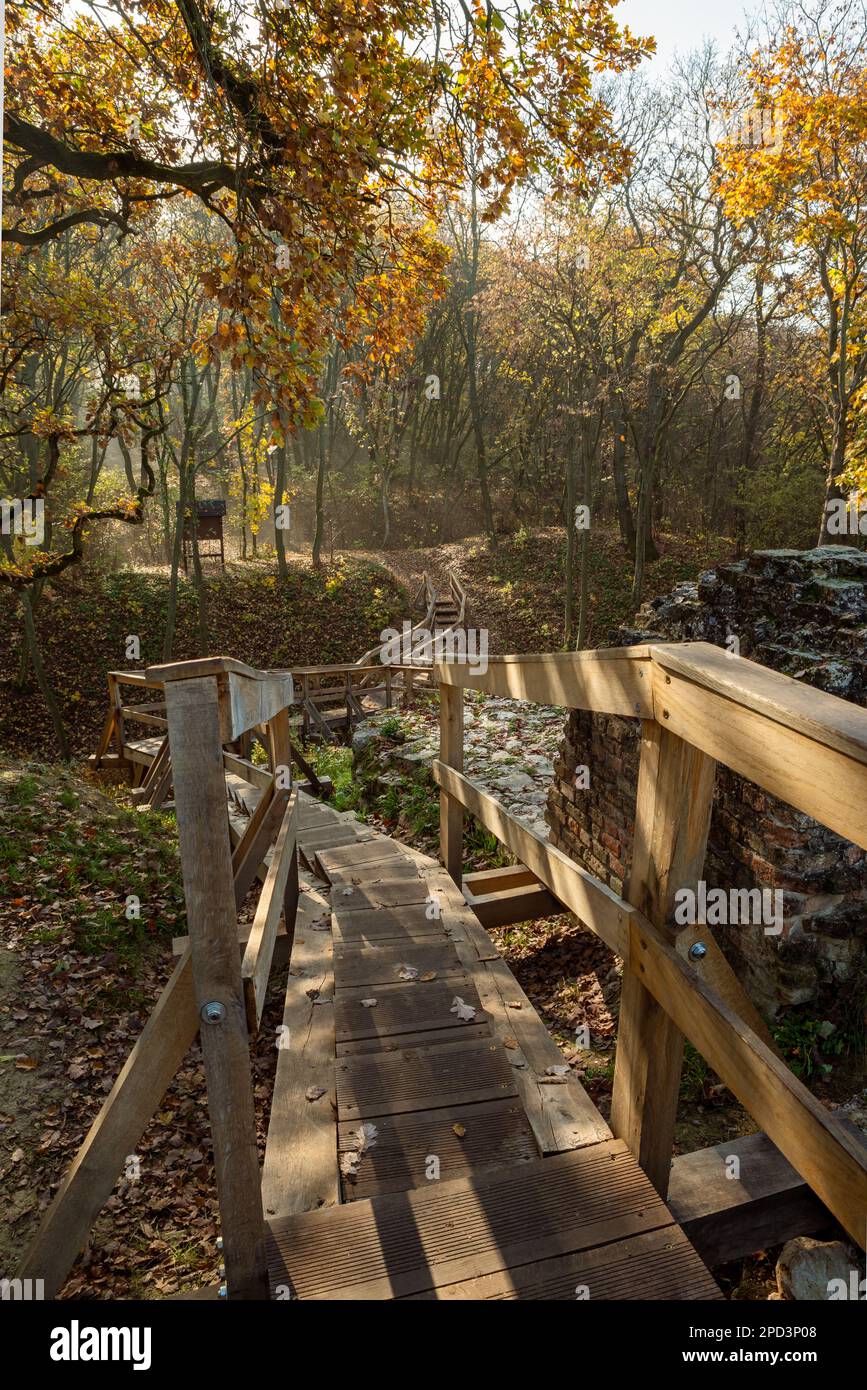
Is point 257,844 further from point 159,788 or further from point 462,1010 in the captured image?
point 159,788

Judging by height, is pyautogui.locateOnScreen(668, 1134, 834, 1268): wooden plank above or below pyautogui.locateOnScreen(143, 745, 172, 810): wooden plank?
above

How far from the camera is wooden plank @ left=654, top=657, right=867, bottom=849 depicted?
1.30 metres

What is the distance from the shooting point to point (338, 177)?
4.74m

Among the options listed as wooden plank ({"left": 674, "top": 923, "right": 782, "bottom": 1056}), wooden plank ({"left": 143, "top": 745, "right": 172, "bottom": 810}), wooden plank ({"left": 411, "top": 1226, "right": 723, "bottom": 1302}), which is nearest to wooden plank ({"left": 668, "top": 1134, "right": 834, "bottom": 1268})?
wooden plank ({"left": 411, "top": 1226, "right": 723, "bottom": 1302})

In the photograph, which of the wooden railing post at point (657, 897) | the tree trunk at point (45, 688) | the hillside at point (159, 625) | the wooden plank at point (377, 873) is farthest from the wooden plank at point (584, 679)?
the hillside at point (159, 625)

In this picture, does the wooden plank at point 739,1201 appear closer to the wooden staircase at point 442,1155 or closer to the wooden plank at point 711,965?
the wooden staircase at point 442,1155

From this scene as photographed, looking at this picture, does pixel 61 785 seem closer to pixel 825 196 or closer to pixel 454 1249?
pixel 454 1249

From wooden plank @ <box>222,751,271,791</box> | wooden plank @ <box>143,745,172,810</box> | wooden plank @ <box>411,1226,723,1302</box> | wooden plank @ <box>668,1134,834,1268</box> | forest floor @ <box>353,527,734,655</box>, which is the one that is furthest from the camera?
forest floor @ <box>353,527,734,655</box>

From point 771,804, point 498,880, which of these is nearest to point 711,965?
point 771,804

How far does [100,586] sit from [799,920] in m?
19.1

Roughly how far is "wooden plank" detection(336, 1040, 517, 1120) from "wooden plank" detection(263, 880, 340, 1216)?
0.29 feet

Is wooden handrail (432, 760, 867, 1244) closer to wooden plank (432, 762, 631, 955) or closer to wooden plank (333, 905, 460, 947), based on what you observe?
wooden plank (432, 762, 631, 955)

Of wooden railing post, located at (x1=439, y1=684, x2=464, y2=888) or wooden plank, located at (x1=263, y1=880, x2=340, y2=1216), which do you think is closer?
wooden plank, located at (x1=263, y1=880, x2=340, y2=1216)

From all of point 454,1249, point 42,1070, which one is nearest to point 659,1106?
point 454,1249
